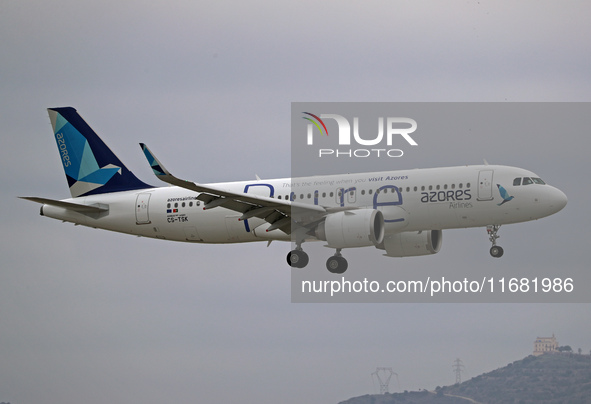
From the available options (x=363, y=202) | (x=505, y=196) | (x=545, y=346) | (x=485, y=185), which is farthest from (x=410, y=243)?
(x=545, y=346)

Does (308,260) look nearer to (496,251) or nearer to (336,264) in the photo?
(336,264)

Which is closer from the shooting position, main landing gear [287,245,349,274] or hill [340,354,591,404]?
main landing gear [287,245,349,274]

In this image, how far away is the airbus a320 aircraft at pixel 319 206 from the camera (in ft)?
152

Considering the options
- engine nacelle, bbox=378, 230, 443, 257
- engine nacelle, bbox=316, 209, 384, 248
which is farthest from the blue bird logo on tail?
engine nacelle, bbox=378, 230, 443, 257

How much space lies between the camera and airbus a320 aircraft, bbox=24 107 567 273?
4644 centimetres

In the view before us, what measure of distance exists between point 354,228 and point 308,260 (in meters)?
3.63

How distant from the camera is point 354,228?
47.0 m

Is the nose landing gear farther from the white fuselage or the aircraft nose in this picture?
the aircraft nose

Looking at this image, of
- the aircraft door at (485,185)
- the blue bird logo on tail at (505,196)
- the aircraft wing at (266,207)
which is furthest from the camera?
the aircraft door at (485,185)

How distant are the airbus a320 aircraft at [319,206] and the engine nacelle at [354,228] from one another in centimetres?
4

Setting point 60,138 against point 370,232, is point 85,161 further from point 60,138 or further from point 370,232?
point 370,232

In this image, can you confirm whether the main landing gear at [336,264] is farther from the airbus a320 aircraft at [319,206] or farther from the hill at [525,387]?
the hill at [525,387]

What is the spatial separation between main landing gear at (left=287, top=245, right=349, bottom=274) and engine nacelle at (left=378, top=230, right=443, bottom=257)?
333 cm

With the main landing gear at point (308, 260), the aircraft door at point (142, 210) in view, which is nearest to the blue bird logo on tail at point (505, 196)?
the main landing gear at point (308, 260)
